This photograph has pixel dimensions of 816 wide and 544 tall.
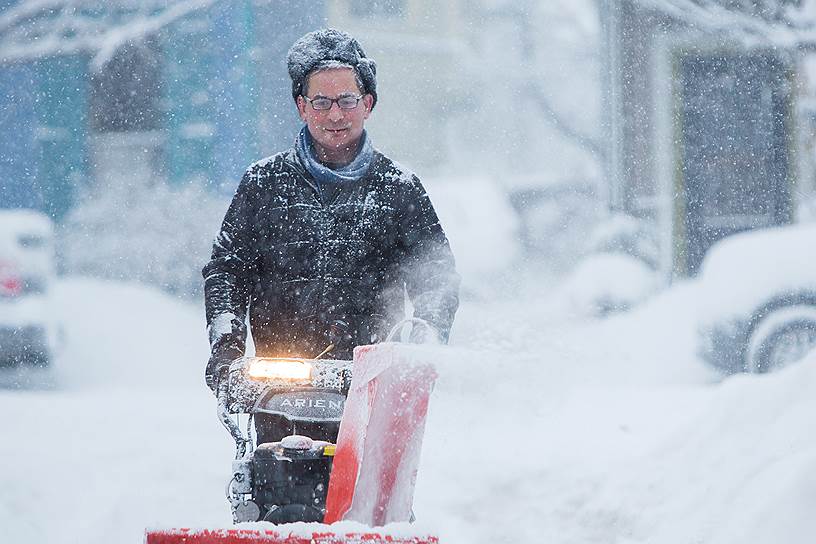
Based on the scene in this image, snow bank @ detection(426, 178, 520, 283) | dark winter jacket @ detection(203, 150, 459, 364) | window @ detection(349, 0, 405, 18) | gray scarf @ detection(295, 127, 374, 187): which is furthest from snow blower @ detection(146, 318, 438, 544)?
window @ detection(349, 0, 405, 18)

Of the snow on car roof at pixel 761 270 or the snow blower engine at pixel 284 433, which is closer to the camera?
the snow blower engine at pixel 284 433

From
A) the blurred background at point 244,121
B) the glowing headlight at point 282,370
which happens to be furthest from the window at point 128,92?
the glowing headlight at point 282,370

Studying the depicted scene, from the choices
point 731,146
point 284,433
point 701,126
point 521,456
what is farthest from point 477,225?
point 284,433

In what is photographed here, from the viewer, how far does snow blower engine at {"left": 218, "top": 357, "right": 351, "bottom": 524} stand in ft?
10.1

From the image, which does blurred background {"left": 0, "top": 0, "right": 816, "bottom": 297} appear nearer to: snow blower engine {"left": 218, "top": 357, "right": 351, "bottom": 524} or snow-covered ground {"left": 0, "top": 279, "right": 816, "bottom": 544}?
snow-covered ground {"left": 0, "top": 279, "right": 816, "bottom": 544}

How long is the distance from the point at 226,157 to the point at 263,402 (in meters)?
9.97

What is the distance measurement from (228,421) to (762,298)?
5860 millimetres

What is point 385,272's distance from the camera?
387cm

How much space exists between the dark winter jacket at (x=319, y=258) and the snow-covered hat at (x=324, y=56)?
270mm

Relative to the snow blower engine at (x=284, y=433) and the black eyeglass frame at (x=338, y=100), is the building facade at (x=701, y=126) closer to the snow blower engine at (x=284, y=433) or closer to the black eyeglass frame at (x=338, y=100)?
the black eyeglass frame at (x=338, y=100)

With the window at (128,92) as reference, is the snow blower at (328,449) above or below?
below

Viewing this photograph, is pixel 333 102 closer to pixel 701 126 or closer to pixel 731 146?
pixel 731 146

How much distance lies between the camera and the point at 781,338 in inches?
331

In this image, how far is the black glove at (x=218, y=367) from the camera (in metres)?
3.48
